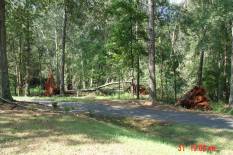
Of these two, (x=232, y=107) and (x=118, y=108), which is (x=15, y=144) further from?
(x=232, y=107)

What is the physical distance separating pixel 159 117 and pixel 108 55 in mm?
12668

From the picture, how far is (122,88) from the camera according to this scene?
3503cm

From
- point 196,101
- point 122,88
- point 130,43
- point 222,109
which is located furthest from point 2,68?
point 122,88

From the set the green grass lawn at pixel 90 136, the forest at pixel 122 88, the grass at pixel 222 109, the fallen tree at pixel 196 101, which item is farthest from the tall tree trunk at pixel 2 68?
the grass at pixel 222 109

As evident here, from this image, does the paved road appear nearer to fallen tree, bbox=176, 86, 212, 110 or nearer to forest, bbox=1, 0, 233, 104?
forest, bbox=1, 0, 233, 104

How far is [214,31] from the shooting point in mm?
27688

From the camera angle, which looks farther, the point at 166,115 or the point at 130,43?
the point at 130,43

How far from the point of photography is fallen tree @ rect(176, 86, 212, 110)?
19.7 meters

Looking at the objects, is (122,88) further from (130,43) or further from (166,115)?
(166,115)

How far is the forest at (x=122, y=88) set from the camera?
9188 millimetres

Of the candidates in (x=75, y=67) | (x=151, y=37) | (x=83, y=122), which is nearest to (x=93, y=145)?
(x=83, y=122)

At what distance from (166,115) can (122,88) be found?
780 inches

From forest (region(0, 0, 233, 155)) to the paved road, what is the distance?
4cm

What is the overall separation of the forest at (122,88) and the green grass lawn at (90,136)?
2 cm
